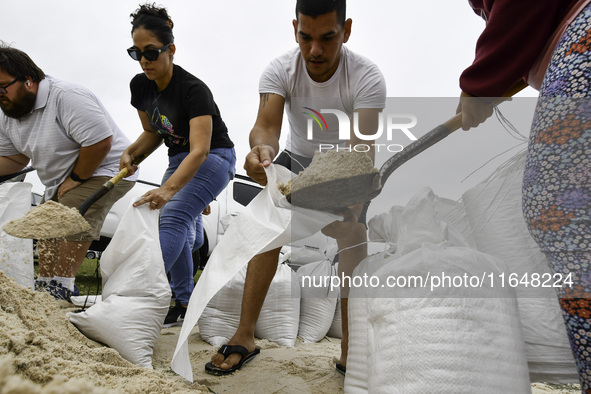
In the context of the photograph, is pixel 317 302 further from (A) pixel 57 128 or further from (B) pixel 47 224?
(A) pixel 57 128

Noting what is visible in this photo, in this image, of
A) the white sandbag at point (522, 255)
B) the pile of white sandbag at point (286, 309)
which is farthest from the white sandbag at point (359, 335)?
the pile of white sandbag at point (286, 309)

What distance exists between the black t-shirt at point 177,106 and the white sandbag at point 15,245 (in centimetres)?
79

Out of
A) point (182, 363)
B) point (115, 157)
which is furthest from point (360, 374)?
point (115, 157)

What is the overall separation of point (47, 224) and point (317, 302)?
4.84ft

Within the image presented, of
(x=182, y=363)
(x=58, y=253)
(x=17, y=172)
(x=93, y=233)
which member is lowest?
(x=182, y=363)

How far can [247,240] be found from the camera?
1.38m

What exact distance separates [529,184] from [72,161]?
2347 millimetres

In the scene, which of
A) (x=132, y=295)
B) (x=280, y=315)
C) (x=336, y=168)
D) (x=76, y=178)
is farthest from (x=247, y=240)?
(x=76, y=178)

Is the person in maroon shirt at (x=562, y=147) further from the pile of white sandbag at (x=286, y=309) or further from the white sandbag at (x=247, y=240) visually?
the pile of white sandbag at (x=286, y=309)

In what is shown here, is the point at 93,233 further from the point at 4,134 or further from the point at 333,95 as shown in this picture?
the point at 333,95

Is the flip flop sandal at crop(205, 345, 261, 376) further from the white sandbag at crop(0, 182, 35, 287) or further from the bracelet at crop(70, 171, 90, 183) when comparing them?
the bracelet at crop(70, 171, 90, 183)

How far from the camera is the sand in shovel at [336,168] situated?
1.32 meters

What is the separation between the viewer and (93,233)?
234 centimetres

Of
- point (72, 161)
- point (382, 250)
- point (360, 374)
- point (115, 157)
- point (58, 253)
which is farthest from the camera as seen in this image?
point (115, 157)
